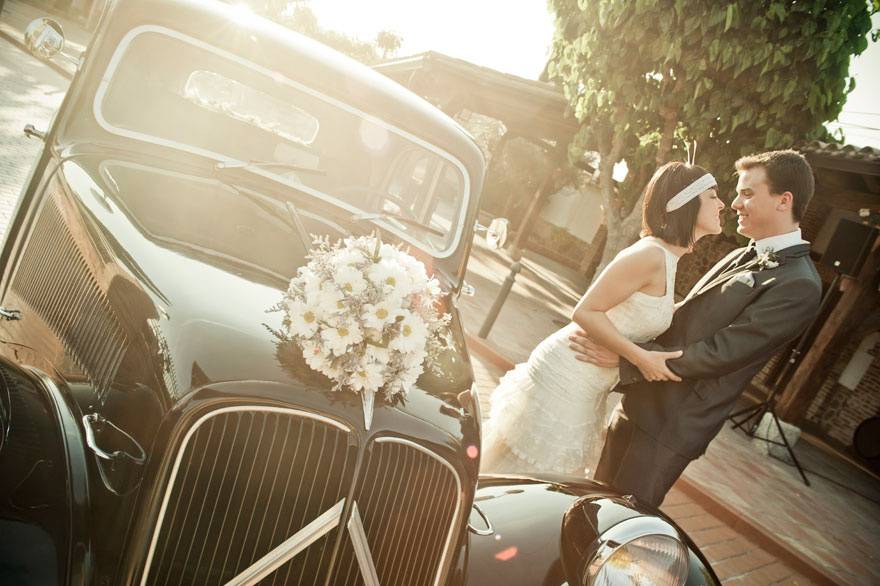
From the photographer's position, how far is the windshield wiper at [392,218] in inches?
97.8

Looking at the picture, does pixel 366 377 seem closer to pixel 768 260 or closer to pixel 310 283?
pixel 310 283

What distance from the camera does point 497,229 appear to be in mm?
2975

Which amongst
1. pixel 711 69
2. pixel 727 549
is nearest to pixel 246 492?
pixel 727 549

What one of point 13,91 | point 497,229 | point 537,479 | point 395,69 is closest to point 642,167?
point 395,69

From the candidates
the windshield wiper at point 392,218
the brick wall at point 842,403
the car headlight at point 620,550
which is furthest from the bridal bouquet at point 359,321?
the brick wall at point 842,403

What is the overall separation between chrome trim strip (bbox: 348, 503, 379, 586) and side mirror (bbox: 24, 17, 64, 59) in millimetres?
2829

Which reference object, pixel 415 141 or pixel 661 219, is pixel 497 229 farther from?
pixel 661 219

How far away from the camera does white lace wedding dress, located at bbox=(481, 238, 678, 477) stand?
8.38 ft

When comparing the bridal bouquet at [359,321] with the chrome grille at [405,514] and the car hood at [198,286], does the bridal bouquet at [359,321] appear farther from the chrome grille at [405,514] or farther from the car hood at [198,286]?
the chrome grille at [405,514]

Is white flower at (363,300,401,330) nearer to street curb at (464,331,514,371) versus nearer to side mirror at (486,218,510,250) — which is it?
side mirror at (486,218,510,250)

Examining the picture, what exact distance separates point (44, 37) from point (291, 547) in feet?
9.43

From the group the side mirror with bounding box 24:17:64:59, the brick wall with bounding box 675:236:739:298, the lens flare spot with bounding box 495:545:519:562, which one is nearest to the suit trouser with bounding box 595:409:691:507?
the lens flare spot with bounding box 495:545:519:562

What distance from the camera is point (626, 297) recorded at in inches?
98.1

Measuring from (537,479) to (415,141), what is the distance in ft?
5.37
